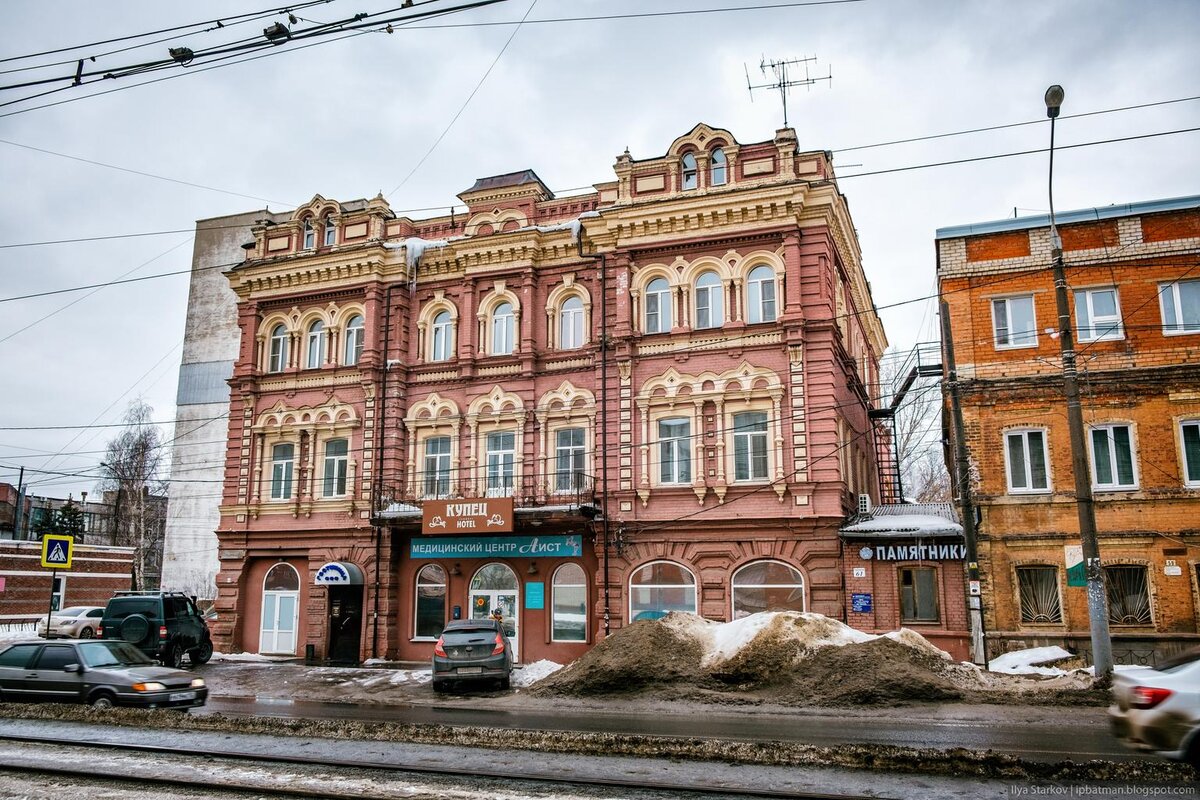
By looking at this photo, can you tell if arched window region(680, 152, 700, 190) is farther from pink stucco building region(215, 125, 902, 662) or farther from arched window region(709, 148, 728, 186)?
arched window region(709, 148, 728, 186)

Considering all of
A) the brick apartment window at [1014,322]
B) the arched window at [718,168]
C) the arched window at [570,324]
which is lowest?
the brick apartment window at [1014,322]

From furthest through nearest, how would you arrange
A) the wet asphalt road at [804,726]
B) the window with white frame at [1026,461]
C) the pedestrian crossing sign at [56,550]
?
the window with white frame at [1026,461] → the pedestrian crossing sign at [56,550] → the wet asphalt road at [804,726]

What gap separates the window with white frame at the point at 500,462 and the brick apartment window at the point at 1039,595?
47.8ft

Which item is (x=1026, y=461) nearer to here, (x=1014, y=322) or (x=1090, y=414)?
(x=1090, y=414)

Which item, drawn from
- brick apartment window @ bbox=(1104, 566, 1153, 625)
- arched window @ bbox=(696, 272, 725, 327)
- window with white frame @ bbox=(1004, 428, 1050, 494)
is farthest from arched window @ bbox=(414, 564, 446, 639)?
brick apartment window @ bbox=(1104, 566, 1153, 625)

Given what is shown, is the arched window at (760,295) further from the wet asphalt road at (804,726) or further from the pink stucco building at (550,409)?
the wet asphalt road at (804,726)

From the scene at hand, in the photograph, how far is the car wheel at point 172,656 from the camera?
26141 mm

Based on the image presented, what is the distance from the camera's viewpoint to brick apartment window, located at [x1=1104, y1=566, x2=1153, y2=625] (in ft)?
71.6

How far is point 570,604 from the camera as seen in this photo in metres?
26.6

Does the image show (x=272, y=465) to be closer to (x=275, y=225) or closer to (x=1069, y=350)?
(x=275, y=225)

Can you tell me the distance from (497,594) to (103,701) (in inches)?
486

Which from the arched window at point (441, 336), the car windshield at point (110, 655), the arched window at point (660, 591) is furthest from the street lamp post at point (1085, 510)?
the car windshield at point (110, 655)

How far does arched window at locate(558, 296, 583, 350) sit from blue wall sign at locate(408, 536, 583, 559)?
6.18 metres

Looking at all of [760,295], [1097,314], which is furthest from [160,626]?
[1097,314]
